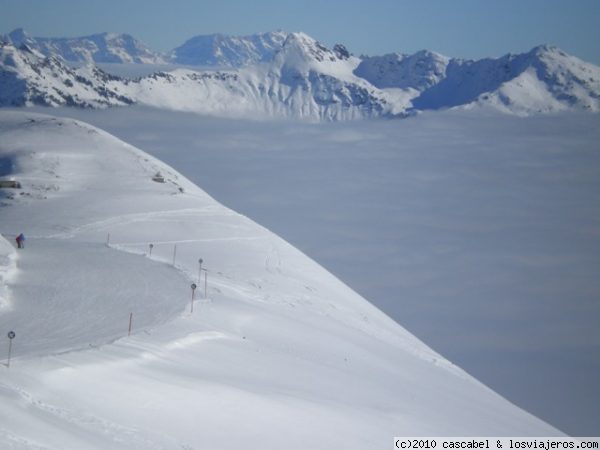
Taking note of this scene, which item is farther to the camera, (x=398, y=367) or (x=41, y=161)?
(x=41, y=161)

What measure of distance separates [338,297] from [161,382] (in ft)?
80.9

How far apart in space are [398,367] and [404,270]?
3313 inches

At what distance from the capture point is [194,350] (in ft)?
72.1

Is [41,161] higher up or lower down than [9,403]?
higher up

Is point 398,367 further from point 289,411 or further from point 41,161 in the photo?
point 41,161

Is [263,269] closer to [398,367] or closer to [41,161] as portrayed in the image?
[398,367]

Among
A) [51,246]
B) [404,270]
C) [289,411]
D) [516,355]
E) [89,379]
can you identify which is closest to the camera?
[89,379]

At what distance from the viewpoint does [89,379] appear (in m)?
17.2

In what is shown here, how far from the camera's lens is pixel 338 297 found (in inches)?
1647

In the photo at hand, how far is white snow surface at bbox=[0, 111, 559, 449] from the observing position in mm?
16094

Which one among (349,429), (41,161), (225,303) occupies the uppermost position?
(41,161)

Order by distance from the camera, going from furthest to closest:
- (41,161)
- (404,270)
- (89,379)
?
(404,270) → (41,161) → (89,379)

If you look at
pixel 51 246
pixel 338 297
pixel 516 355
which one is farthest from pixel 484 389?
pixel 516 355

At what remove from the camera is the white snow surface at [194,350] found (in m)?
16.1
